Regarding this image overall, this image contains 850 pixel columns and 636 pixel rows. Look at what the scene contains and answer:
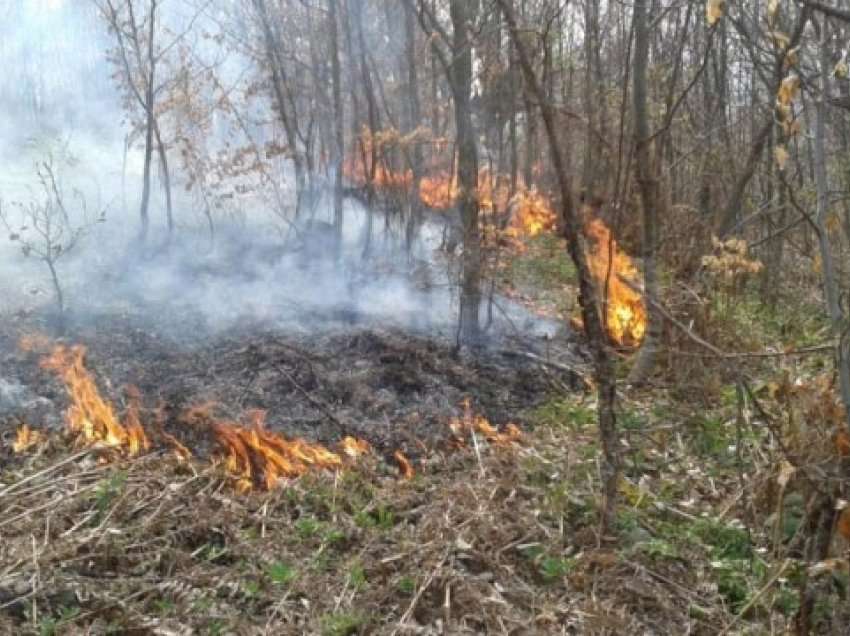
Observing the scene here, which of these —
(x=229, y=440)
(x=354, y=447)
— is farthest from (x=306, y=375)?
(x=229, y=440)

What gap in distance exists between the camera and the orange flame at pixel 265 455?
514 centimetres

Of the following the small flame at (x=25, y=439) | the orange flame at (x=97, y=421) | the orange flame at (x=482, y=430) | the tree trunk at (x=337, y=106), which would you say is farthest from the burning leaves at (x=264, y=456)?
the tree trunk at (x=337, y=106)

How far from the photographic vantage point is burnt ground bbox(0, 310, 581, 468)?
6051 millimetres

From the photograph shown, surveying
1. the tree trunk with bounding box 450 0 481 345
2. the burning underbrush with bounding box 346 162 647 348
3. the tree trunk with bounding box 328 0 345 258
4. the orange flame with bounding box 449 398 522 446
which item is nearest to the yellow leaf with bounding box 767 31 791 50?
the burning underbrush with bounding box 346 162 647 348

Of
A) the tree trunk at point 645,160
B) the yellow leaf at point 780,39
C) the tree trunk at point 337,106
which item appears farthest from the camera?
the tree trunk at point 337,106

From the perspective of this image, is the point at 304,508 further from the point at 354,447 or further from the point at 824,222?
the point at 824,222

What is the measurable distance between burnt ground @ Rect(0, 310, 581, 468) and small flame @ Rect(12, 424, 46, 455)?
0.73 feet

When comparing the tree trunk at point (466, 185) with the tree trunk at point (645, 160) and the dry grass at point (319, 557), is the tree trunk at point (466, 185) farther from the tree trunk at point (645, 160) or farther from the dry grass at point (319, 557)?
the dry grass at point (319, 557)

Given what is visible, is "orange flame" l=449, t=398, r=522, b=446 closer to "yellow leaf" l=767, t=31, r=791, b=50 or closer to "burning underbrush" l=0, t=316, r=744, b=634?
"burning underbrush" l=0, t=316, r=744, b=634

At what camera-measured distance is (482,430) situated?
603cm

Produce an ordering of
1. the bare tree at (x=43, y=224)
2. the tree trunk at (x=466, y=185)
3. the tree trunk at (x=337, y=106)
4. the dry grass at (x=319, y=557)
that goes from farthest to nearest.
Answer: the tree trunk at (x=337, y=106), the bare tree at (x=43, y=224), the tree trunk at (x=466, y=185), the dry grass at (x=319, y=557)

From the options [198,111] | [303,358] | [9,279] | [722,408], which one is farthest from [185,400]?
[198,111]

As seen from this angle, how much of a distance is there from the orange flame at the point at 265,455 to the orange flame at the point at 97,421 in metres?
0.57

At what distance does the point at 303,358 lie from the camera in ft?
23.6
